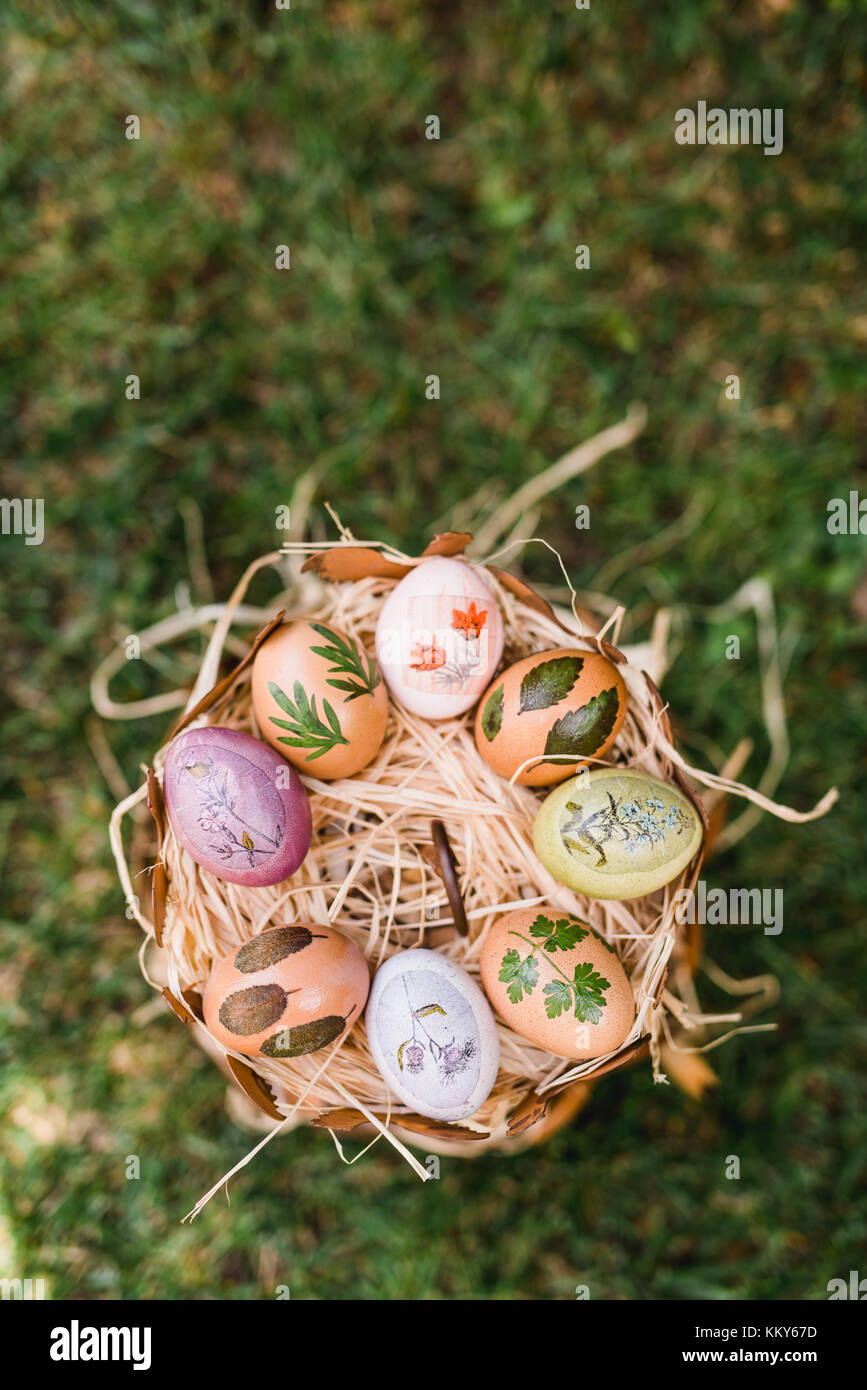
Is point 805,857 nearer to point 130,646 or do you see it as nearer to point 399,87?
point 130,646

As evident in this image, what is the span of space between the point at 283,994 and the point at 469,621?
1.74 ft

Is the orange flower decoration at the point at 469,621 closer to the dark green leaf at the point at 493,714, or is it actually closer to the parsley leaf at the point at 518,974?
the dark green leaf at the point at 493,714

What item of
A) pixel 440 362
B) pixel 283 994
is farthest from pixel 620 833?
pixel 440 362

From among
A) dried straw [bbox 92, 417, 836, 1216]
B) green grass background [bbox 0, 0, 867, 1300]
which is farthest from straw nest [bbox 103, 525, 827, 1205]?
green grass background [bbox 0, 0, 867, 1300]

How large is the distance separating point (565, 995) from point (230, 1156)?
0.97 meters

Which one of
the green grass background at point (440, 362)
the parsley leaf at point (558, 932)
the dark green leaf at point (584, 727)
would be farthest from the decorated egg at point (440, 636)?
the green grass background at point (440, 362)

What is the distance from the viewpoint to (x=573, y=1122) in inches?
71.1

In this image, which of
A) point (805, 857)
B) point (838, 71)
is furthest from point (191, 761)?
point (838, 71)

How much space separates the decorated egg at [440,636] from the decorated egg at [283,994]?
0.36m

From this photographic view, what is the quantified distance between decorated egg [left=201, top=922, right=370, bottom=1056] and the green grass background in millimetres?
745

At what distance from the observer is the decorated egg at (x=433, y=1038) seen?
1.16m

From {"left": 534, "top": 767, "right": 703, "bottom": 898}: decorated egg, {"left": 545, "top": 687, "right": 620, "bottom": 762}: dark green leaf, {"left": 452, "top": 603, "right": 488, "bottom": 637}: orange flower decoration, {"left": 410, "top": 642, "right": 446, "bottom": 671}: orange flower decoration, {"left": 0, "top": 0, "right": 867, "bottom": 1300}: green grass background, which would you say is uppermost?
{"left": 0, "top": 0, "right": 867, "bottom": 1300}: green grass background

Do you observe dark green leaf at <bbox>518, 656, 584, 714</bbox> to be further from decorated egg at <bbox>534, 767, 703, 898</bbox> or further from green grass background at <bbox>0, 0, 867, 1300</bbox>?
green grass background at <bbox>0, 0, 867, 1300</bbox>

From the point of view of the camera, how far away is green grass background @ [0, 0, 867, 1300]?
187cm
